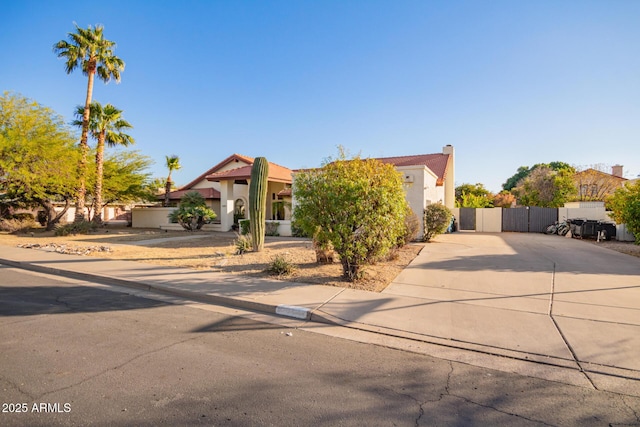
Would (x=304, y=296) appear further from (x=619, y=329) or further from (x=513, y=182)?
(x=513, y=182)

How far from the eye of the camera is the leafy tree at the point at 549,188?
105 feet

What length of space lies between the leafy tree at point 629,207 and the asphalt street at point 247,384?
491 inches

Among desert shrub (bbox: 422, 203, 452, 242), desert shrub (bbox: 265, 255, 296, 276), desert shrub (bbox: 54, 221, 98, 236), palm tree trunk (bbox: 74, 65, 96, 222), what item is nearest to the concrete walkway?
desert shrub (bbox: 265, 255, 296, 276)

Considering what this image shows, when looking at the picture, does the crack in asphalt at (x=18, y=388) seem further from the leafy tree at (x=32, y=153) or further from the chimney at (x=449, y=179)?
the chimney at (x=449, y=179)

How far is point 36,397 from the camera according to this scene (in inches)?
124

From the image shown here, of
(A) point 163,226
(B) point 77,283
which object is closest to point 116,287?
(B) point 77,283

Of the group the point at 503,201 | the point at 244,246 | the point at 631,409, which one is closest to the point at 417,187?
the point at 244,246

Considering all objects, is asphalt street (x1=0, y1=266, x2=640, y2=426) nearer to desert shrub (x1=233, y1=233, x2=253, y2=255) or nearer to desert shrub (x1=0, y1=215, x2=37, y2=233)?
desert shrub (x1=233, y1=233, x2=253, y2=255)

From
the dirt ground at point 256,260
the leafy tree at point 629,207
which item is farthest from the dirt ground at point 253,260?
the leafy tree at point 629,207

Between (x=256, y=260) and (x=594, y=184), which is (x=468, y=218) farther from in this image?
(x=256, y=260)

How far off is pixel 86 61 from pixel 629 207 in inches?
1236

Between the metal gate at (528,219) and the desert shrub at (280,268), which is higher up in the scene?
the metal gate at (528,219)

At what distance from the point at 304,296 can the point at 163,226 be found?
23527 millimetres

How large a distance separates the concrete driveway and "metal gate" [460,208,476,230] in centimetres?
1454
